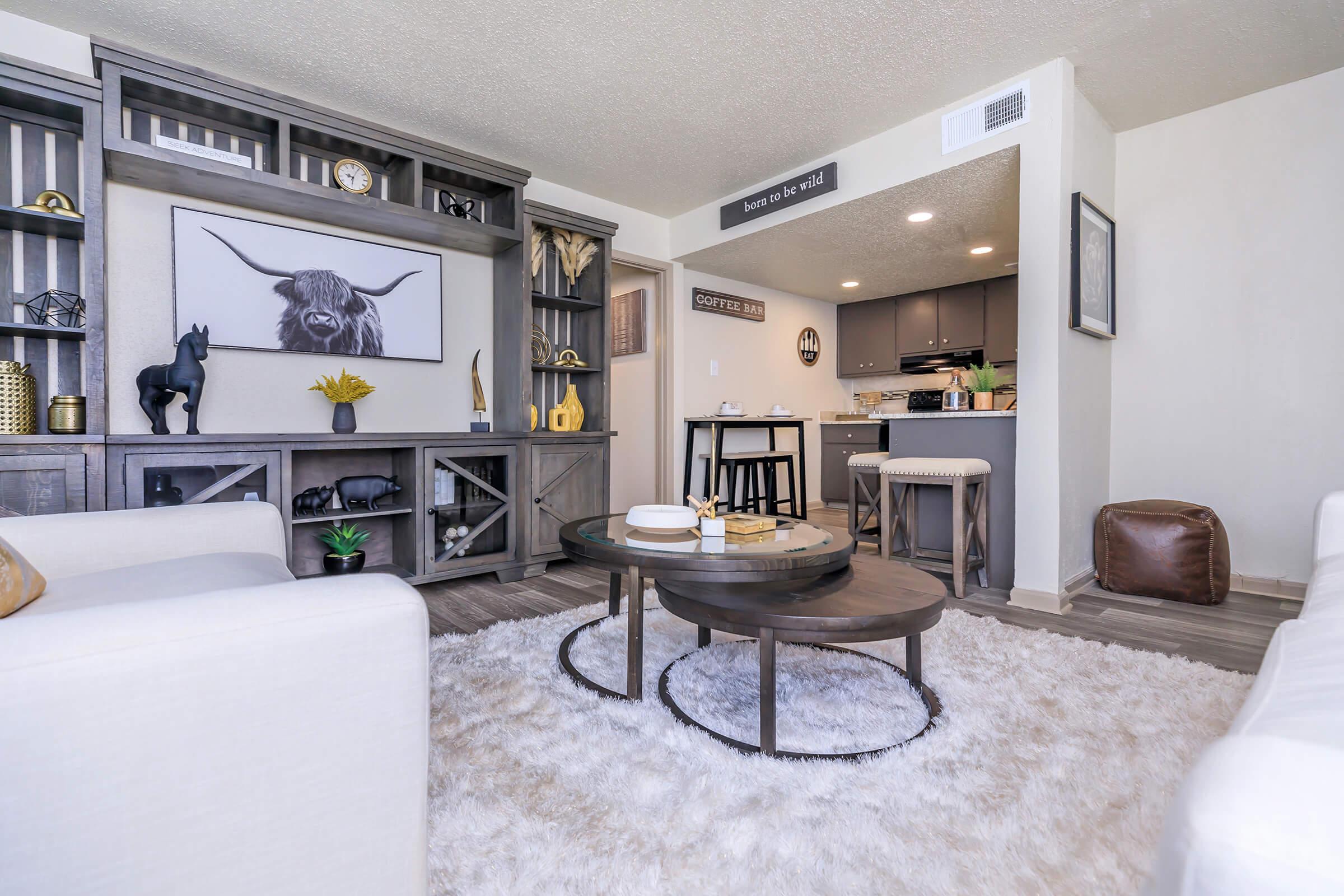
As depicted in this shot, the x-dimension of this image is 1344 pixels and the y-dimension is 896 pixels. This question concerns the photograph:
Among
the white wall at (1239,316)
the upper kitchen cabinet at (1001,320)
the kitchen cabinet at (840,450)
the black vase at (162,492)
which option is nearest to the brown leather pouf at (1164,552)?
the white wall at (1239,316)

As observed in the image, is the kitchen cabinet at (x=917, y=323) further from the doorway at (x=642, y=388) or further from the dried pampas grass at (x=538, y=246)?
the dried pampas grass at (x=538, y=246)

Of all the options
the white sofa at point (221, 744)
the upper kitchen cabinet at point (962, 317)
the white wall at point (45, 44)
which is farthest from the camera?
the upper kitchen cabinet at point (962, 317)

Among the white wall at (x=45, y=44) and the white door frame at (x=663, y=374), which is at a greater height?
the white wall at (x=45, y=44)

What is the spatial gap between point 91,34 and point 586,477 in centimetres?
287

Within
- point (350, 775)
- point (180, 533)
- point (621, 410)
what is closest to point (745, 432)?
point (621, 410)

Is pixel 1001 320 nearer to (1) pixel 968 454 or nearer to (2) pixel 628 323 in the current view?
(1) pixel 968 454

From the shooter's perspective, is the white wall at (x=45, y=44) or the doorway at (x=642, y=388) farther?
the doorway at (x=642, y=388)

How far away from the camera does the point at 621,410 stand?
5.55 meters

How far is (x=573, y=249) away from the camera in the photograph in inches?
152

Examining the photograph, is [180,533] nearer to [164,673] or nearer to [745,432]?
[164,673]

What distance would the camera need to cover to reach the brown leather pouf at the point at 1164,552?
113 inches

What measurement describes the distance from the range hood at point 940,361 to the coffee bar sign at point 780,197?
2845mm

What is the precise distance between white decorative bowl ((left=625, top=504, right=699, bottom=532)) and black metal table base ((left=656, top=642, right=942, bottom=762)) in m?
0.44

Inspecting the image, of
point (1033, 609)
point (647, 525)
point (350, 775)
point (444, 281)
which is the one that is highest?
point (444, 281)
